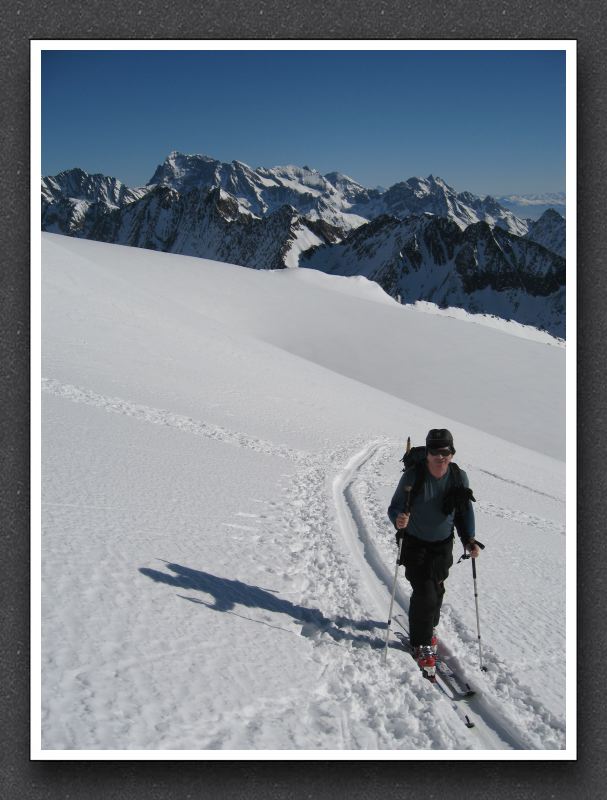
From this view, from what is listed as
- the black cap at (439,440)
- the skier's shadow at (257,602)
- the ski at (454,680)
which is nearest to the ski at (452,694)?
the ski at (454,680)

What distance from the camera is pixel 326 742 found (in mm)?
4297

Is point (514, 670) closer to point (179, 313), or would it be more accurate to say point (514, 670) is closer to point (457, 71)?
point (457, 71)

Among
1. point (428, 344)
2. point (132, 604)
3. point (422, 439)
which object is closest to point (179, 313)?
point (422, 439)

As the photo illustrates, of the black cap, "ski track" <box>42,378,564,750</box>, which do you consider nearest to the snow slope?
"ski track" <box>42,378,564,750</box>

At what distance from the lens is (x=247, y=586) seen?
5.76 meters

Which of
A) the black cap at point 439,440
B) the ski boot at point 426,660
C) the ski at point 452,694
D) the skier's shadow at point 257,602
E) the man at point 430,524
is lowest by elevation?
the ski at point 452,694

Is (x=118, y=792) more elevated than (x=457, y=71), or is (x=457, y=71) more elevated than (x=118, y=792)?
(x=457, y=71)

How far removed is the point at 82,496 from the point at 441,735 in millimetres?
4614

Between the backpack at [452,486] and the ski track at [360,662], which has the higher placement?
the backpack at [452,486]

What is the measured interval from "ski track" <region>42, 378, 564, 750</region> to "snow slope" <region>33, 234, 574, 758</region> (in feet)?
0.06

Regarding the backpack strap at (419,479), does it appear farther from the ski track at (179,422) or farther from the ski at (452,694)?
the ski track at (179,422)

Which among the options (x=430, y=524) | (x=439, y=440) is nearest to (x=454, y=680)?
(x=430, y=524)

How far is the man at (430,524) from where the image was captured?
16.5 feet

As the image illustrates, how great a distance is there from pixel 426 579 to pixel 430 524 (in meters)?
0.55
